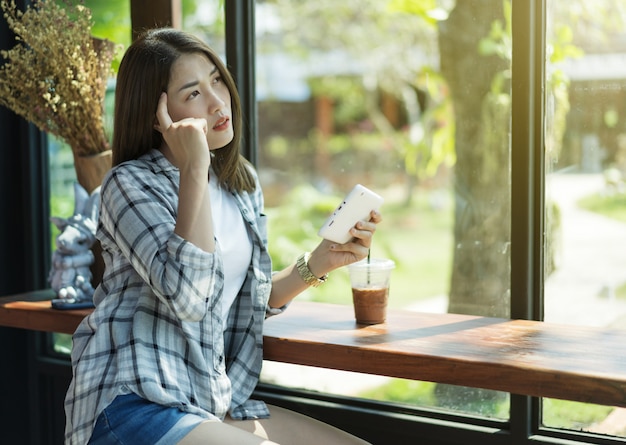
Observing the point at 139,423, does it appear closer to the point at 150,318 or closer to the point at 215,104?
the point at 150,318

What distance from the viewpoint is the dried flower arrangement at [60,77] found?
6.56ft

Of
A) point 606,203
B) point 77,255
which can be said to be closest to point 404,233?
point 606,203

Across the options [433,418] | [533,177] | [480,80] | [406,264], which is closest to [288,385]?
[433,418]

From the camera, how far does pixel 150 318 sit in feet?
4.94

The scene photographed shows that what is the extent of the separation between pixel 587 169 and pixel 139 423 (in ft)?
4.29

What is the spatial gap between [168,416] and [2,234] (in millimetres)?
1367

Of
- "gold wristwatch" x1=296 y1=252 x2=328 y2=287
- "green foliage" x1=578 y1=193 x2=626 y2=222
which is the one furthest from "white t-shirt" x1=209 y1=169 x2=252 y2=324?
"green foliage" x1=578 y1=193 x2=626 y2=222

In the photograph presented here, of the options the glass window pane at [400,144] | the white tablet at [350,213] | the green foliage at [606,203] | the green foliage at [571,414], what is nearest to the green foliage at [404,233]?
the glass window pane at [400,144]

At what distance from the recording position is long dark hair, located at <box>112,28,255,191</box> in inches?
61.4

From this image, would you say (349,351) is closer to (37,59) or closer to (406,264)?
(37,59)

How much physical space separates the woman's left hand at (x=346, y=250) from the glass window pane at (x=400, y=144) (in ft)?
1.61

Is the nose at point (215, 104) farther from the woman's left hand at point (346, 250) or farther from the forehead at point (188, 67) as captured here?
the woman's left hand at point (346, 250)

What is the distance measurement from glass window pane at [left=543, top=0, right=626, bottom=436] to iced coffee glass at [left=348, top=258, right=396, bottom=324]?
1.34 feet

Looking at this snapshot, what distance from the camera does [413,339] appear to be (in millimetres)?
1565
